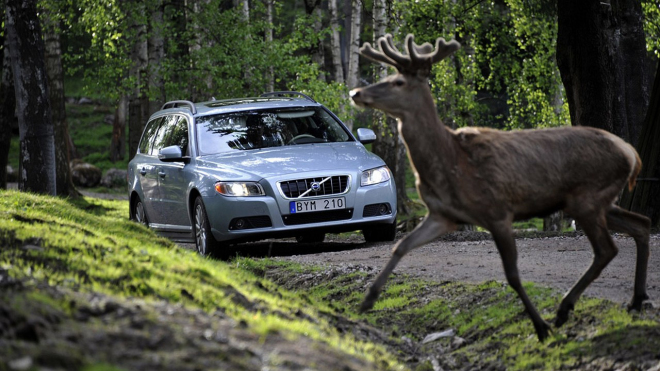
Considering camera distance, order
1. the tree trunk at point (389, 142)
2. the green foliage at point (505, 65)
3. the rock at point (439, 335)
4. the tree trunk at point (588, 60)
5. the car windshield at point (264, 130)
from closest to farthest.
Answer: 1. the rock at point (439, 335)
2. the car windshield at point (264, 130)
3. the tree trunk at point (588, 60)
4. the green foliage at point (505, 65)
5. the tree trunk at point (389, 142)

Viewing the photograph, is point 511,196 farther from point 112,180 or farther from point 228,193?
point 112,180

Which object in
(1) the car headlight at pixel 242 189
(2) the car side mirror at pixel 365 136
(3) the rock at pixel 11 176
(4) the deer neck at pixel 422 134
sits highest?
(4) the deer neck at pixel 422 134

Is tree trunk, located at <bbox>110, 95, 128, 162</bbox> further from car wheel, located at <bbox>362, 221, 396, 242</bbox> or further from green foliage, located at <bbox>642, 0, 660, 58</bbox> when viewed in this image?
car wheel, located at <bbox>362, 221, 396, 242</bbox>

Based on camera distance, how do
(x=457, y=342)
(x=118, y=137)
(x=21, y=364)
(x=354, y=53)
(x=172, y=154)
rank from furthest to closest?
(x=118, y=137) < (x=354, y=53) < (x=172, y=154) < (x=457, y=342) < (x=21, y=364)

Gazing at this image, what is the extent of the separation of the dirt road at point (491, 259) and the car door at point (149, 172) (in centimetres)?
146

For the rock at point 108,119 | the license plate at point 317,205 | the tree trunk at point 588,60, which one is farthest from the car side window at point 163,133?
the rock at point 108,119

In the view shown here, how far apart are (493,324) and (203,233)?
5.26 metres

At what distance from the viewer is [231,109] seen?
13969mm

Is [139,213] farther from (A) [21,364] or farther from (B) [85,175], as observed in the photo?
(B) [85,175]

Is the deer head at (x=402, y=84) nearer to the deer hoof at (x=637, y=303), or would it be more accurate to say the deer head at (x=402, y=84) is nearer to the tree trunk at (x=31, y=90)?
the deer hoof at (x=637, y=303)

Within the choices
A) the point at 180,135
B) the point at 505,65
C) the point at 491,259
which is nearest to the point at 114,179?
the point at 505,65

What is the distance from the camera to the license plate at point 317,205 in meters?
12.3

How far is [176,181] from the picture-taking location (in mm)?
13617

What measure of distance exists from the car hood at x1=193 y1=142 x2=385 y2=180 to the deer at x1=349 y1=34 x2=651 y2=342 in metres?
4.75
